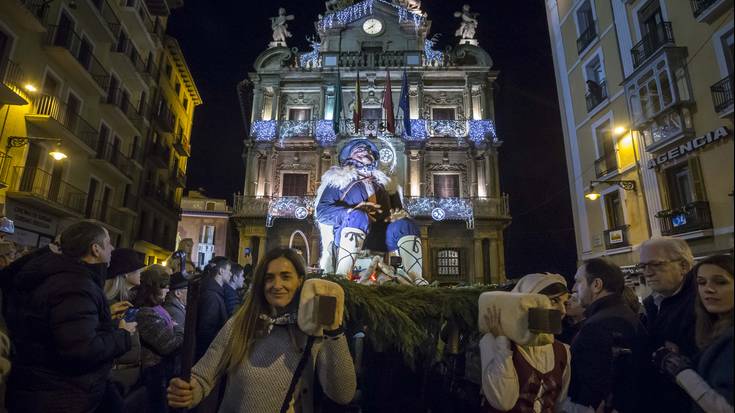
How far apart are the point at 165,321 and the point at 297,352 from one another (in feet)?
6.06

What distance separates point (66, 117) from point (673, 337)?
786 inches

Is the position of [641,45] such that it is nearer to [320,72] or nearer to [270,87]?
[320,72]

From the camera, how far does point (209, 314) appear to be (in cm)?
384

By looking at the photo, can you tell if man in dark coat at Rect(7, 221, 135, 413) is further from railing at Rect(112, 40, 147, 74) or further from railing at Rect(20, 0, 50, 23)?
railing at Rect(112, 40, 147, 74)

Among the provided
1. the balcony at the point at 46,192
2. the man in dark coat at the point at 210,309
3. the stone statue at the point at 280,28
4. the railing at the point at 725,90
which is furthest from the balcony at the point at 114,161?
the railing at the point at 725,90

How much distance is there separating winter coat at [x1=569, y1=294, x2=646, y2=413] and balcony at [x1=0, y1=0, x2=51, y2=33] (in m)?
17.1

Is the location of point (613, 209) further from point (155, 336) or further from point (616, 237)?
point (155, 336)

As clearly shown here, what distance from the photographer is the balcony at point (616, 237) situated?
43.8ft

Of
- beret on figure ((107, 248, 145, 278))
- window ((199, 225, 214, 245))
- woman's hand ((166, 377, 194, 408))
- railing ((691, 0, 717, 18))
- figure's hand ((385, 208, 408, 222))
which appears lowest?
woman's hand ((166, 377, 194, 408))

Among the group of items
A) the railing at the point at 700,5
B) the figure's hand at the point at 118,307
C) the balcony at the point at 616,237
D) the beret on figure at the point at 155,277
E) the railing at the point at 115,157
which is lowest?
the figure's hand at the point at 118,307

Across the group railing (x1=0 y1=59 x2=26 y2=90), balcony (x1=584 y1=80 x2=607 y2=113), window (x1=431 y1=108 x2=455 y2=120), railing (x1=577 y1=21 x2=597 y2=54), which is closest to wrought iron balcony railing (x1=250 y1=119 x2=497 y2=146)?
window (x1=431 y1=108 x2=455 y2=120)

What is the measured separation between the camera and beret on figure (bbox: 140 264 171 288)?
3492 millimetres

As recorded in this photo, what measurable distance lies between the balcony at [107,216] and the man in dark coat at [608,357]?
20265mm

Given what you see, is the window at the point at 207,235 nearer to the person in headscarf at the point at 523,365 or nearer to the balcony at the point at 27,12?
the balcony at the point at 27,12
